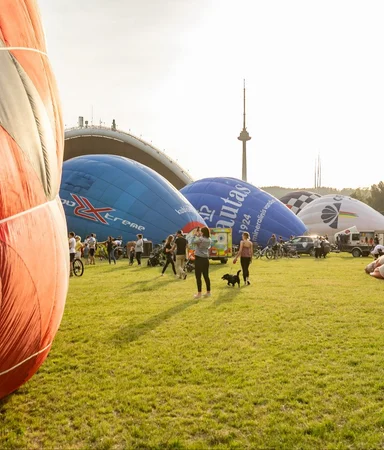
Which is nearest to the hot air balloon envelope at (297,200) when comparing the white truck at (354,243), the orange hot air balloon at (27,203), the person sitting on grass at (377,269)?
the white truck at (354,243)

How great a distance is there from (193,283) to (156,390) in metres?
9.55

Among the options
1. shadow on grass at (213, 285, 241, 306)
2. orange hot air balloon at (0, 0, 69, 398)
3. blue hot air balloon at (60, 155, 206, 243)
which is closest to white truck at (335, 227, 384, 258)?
blue hot air balloon at (60, 155, 206, 243)

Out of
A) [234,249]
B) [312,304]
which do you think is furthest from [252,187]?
[312,304]

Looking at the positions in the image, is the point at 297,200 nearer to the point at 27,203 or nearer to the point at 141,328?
the point at 141,328

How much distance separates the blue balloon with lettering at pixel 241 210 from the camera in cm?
3027

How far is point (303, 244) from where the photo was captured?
30.6 meters

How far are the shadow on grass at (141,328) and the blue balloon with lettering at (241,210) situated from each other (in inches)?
810

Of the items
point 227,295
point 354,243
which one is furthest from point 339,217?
point 227,295

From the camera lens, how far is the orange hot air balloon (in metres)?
3.88

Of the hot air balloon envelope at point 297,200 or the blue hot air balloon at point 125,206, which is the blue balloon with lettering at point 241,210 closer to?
the blue hot air balloon at point 125,206

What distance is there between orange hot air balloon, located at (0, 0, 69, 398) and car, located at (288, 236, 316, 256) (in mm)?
26411

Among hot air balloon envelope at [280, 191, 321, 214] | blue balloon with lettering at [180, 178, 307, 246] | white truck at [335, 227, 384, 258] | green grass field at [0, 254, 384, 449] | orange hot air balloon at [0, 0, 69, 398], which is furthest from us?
hot air balloon envelope at [280, 191, 321, 214]

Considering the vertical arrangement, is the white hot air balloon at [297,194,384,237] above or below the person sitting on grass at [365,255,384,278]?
above

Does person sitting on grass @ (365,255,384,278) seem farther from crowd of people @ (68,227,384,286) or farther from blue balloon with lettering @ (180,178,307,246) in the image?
blue balloon with lettering @ (180,178,307,246)
